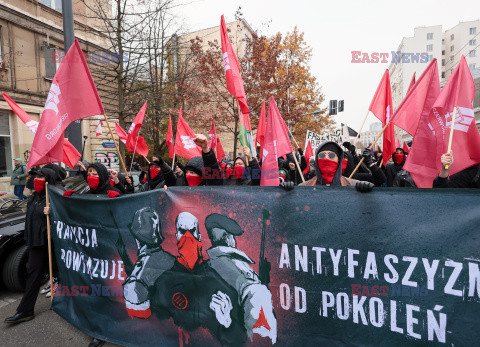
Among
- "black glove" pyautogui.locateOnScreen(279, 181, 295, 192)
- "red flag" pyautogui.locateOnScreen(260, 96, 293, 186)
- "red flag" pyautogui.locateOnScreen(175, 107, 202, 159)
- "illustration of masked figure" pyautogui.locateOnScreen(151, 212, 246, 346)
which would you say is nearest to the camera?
"black glove" pyautogui.locateOnScreen(279, 181, 295, 192)

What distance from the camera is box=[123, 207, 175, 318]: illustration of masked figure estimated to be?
108 inches

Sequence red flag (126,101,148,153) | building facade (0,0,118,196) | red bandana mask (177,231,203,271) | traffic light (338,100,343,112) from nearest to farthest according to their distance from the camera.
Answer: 1. red bandana mask (177,231,203,271)
2. red flag (126,101,148,153)
3. building facade (0,0,118,196)
4. traffic light (338,100,343,112)

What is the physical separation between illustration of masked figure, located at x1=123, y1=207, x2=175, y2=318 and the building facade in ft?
38.5

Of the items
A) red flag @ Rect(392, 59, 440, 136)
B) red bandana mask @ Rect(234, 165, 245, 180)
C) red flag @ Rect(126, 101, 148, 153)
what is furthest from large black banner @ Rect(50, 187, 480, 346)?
red flag @ Rect(126, 101, 148, 153)

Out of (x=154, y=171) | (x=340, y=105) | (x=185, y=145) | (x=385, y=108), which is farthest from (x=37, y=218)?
(x=340, y=105)

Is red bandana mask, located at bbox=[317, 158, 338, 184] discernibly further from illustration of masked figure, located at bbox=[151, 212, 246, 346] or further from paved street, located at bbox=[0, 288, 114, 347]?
paved street, located at bbox=[0, 288, 114, 347]

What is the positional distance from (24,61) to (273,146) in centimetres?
1545

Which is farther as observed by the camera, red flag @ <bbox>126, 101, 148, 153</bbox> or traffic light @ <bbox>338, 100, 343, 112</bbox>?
traffic light @ <bbox>338, 100, 343, 112</bbox>

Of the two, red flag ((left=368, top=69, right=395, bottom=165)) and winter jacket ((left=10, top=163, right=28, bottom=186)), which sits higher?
red flag ((left=368, top=69, right=395, bottom=165))

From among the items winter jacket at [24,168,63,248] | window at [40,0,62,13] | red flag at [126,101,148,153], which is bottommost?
winter jacket at [24,168,63,248]

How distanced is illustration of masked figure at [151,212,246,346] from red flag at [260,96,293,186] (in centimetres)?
135

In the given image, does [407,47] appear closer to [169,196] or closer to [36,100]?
[36,100]

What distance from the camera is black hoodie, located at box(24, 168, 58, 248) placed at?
359 centimetres

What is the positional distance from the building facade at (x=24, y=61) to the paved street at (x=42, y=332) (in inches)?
417
